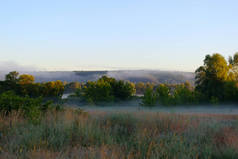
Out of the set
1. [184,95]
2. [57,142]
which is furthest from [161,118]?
[184,95]

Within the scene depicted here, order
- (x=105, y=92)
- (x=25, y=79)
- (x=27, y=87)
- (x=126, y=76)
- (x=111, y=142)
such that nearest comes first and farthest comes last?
(x=111, y=142) < (x=105, y=92) < (x=27, y=87) < (x=25, y=79) < (x=126, y=76)

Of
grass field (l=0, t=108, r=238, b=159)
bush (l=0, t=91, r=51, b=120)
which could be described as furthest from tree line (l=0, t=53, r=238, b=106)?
grass field (l=0, t=108, r=238, b=159)

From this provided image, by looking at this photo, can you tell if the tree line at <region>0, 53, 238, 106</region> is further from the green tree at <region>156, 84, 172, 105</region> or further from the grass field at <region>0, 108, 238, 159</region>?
the grass field at <region>0, 108, 238, 159</region>

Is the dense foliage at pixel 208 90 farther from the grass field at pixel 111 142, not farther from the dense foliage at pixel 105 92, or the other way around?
the grass field at pixel 111 142

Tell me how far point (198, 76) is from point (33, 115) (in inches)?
1252

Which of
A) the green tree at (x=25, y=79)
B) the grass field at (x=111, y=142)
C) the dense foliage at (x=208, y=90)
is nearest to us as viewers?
the grass field at (x=111, y=142)

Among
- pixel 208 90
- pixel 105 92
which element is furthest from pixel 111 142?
pixel 208 90

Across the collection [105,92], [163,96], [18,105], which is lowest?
[163,96]

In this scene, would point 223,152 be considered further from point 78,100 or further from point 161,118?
point 78,100

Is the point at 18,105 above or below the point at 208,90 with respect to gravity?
above

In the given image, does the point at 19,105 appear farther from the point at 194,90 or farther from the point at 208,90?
the point at 194,90

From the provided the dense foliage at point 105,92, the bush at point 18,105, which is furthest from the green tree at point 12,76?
the bush at point 18,105

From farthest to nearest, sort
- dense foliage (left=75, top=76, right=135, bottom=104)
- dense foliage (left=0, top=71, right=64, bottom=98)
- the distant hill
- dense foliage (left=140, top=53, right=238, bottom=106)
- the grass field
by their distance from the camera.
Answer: the distant hill < dense foliage (left=0, top=71, right=64, bottom=98) < dense foliage (left=75, top=76, right=135, bottom=104) < dense foliage (left=140, top=53, right=238, bottom=106) < the grass field

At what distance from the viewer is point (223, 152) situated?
4.91m
